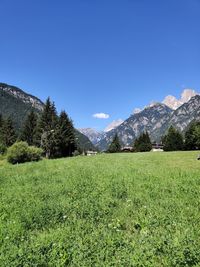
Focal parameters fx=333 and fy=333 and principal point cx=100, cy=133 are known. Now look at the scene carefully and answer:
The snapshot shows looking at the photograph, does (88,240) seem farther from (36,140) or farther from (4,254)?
(36,140)

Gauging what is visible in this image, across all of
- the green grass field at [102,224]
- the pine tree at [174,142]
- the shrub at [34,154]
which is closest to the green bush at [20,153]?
the shrub at [34,154]

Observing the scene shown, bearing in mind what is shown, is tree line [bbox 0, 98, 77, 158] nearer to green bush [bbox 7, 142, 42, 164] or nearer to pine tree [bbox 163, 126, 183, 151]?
pine tree [bbox 163, 126, 183, 151]

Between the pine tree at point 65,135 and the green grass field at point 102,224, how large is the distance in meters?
69.3

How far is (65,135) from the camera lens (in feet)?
278

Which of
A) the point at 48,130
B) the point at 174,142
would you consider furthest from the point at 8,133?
the point at 174,142

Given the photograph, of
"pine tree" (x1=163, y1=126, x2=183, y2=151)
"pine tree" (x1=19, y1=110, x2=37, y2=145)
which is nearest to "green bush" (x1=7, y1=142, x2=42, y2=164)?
"pine tree" (x1=19, y1=110, x2=37, y2=145)

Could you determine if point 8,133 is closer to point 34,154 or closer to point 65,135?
point 65,135

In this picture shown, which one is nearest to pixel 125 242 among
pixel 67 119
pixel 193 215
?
pixel 193 215

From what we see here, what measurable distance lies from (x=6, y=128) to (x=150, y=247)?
9511 centimetres

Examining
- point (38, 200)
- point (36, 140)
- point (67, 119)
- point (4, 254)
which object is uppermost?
point (67, 119)

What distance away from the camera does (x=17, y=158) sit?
45.7 m

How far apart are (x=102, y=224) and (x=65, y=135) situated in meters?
76.0

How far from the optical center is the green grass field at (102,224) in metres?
7.28

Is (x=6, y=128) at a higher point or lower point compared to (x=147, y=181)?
higher
